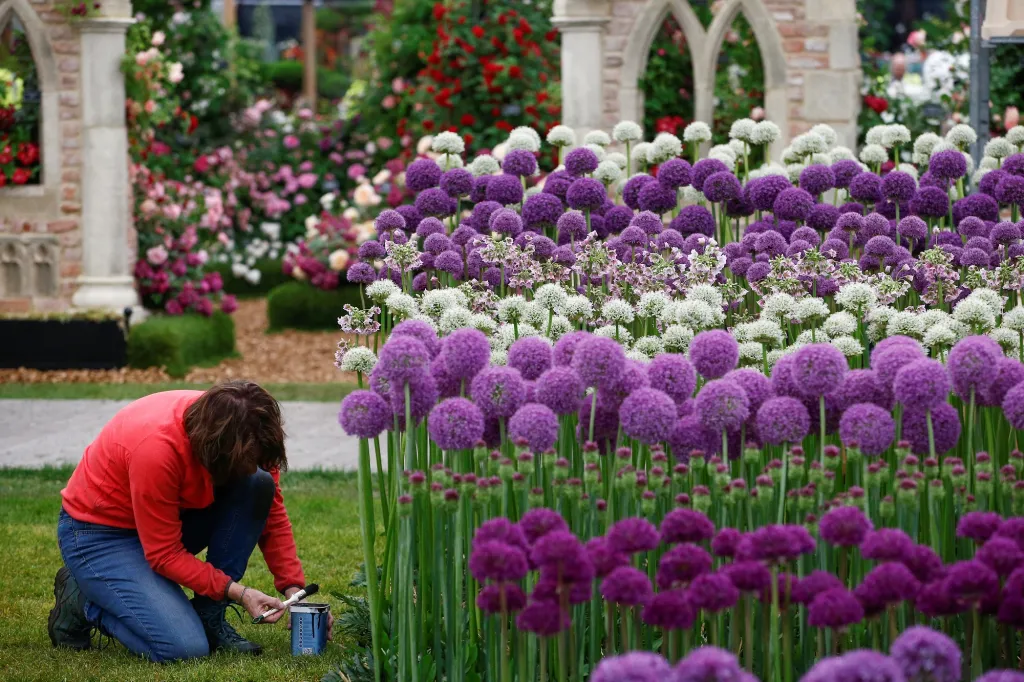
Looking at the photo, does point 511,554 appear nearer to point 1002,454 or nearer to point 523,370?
point 523,370

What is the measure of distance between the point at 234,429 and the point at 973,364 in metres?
1.94

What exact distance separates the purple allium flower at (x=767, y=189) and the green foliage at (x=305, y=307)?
719cm

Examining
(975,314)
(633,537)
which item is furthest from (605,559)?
(975,314)

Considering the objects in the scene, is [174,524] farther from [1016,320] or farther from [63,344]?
[63,344]

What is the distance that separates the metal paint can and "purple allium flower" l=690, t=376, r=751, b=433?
1.56 metres

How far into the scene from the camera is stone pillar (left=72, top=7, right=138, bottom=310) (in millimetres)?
9633

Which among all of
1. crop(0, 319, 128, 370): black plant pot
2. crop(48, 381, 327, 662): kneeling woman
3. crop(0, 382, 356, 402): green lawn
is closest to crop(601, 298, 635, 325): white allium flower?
crop(48, 381, 327, 662): kneeling woman

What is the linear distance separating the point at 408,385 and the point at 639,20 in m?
6.59

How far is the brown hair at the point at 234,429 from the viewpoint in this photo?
156 inches

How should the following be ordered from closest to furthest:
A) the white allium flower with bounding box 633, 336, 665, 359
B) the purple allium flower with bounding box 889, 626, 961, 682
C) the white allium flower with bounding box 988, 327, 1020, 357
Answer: the purple allium flower with bounding box 889, 626, 961, 682 → the white allium flower with bounding box 988, 327, 1020, 357 → the white allium flower with bounding box 633, 336, 665, 359

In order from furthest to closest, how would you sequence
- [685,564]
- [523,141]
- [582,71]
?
[582,71], [523,141], [685,564]

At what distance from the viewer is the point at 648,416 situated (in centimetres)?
288

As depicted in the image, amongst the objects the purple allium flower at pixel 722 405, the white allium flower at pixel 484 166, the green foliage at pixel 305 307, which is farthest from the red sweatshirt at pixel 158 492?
the green foliage at pixel 305 307

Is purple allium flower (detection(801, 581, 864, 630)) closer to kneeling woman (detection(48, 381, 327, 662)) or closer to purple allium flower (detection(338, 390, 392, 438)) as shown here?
purple allium flower (detection(338, 390, 392, 438))
